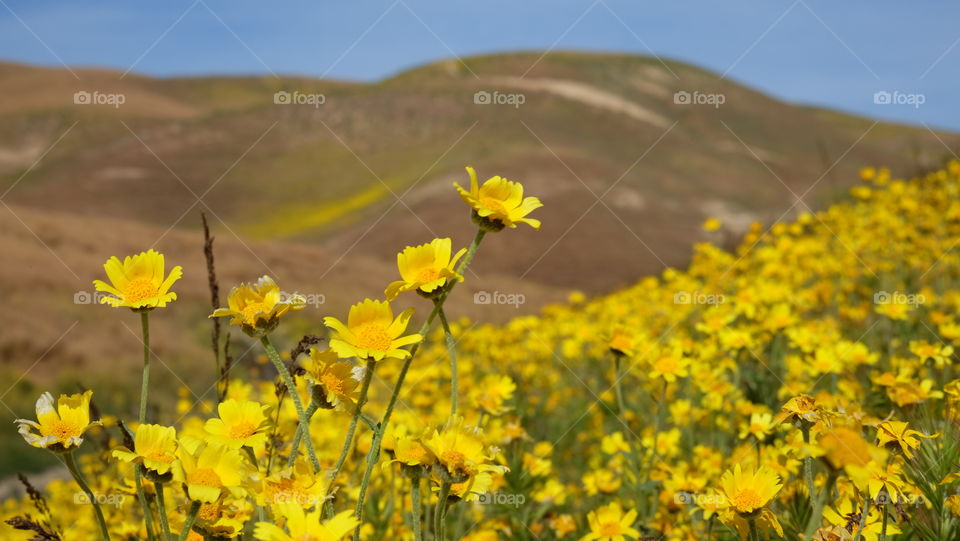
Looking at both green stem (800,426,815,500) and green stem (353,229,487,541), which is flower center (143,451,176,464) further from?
green stem (800,426,815,500)

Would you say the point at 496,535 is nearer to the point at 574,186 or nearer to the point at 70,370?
the point at 70,370

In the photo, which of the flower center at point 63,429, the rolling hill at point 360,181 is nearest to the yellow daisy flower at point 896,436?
the flower center at point 63,429

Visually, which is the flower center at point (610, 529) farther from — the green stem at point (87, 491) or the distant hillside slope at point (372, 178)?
the distant hillside slope at point (372, 178)

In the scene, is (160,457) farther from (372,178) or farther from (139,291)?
(372,178)

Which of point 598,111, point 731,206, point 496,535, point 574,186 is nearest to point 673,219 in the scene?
point 574,186

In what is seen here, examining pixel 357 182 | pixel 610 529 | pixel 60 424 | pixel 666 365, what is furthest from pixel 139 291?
pixel 357 182

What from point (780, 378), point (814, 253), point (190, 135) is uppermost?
point (190, 135)

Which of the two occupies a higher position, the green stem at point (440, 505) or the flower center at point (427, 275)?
the flower center at point (427, 275)
